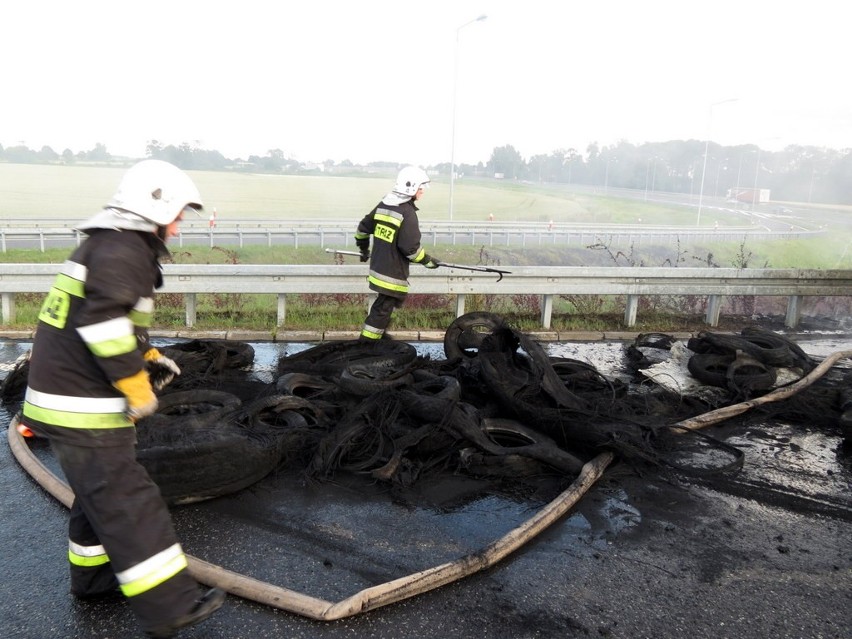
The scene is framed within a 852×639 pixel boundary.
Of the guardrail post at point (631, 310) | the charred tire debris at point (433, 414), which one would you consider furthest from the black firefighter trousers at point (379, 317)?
the guardrail post at point (631, 310)

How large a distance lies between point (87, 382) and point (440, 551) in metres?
2.02

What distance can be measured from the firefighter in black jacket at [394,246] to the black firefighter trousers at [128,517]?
16.3 ft

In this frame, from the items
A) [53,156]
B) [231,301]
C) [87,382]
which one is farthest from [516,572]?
[53,156]

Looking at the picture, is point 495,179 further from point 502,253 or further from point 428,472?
point 428,472

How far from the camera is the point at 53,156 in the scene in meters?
38.1

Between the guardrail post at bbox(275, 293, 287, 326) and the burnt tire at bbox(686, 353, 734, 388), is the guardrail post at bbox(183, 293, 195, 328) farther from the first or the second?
the burnt tire at bbox(686, 353, 734, 388)

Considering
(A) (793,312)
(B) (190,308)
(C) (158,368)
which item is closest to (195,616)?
(C) (158,368)

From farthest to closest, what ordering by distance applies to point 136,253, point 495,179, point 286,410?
point 495,179 < point 286,410 < point 136,253

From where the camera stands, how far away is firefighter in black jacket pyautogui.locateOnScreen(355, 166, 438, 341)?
26.1ft

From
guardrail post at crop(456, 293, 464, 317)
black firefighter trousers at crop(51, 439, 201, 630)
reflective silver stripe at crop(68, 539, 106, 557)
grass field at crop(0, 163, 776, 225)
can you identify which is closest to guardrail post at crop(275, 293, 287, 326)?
guardrail post at crop(456, 293, 464, 317)

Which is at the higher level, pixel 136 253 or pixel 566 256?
pixel 136 253

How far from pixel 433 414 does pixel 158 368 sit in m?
2.09

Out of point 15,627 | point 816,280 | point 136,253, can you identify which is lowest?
point 15,627

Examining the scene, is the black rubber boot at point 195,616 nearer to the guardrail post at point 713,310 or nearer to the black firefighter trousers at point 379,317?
the black firefighter trousers at point 379,317
